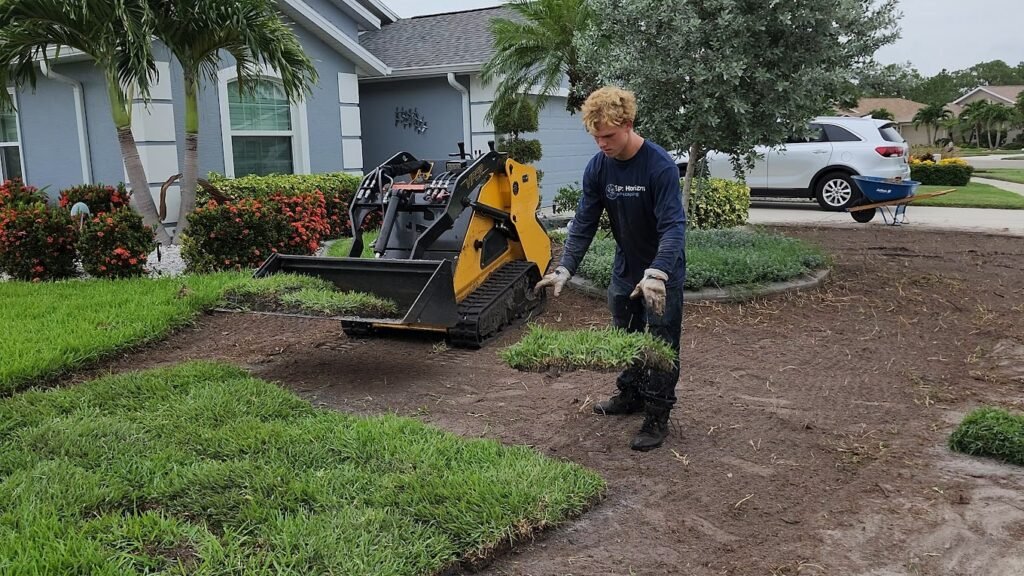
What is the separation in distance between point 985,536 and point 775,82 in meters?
5.48

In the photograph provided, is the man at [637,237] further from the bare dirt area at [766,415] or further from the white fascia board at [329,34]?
the white fascia board at [329,34]

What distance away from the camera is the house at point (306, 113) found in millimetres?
10727

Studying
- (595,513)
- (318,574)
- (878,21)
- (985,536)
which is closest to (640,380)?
(595,513)

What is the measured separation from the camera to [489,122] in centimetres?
1388

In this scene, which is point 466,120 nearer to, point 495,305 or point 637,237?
point 495,305

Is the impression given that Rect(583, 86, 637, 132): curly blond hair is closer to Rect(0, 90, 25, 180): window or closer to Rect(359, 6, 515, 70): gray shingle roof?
Rect(359, 6, 515, 70): gray shingle roof

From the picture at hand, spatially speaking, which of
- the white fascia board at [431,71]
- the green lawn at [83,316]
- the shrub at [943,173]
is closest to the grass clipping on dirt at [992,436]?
the green lawn at [83,316]

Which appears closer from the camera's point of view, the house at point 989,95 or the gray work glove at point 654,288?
the gray work glove at point 654,288

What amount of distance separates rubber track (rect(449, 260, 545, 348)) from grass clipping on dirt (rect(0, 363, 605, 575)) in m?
1.63

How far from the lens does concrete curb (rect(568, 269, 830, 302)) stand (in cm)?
723

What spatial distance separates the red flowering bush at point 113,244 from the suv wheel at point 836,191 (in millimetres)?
12018

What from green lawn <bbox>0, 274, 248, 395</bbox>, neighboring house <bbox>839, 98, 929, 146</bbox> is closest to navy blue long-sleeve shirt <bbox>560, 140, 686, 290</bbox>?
green lawn <bbox>0, 274, 248, 395</bbox>

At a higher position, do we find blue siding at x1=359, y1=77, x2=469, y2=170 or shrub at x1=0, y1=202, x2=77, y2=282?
blue siding at x1=359, y1=77, x2=469, y2=170

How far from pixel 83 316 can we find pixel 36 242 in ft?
8.05
